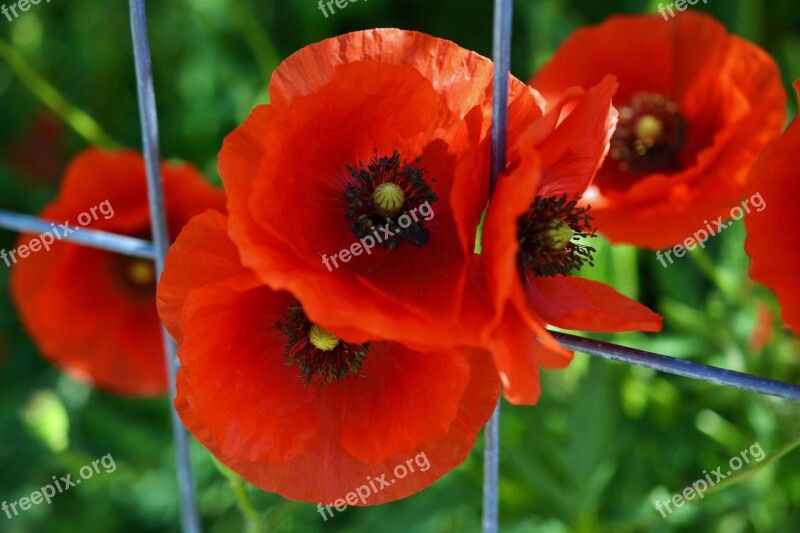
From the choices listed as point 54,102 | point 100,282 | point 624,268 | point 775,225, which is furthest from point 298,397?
point 100,282

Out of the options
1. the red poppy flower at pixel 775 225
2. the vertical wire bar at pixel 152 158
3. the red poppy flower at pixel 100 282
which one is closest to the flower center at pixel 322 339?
the vertical wire bar at pixel 152 158

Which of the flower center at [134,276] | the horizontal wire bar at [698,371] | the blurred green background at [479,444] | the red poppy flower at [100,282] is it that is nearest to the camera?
the horizontal wire bar at [698,371]

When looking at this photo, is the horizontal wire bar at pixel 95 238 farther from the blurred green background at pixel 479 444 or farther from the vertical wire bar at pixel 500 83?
the vertical wire bar at pixel 500 83

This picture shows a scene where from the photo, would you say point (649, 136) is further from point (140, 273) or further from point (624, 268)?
point (140, 273)

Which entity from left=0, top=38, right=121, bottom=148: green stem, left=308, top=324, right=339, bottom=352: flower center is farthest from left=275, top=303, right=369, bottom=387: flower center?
left=0, top=38, right=121, bottom=148: green stem

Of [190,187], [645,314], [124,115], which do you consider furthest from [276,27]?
[645,314]

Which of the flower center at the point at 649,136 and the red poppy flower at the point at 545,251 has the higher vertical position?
the red poppy flower at the point at 545,251
